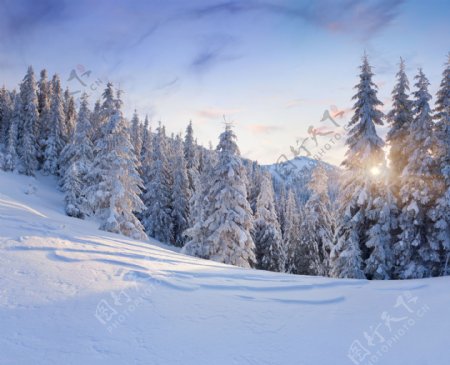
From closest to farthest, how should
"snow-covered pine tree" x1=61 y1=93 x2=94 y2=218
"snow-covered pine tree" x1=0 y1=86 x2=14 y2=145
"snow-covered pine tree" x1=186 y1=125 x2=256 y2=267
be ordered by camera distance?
"snow-covered pine tree" x1=186 y1=125 x2=256 y2=267, "snow-covered pine tree" x1=61 y1=93 x2=94 y2=218, "snow-covered pine tree" x1=0 y1=86 x2=14 y2=145

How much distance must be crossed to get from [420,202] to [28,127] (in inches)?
1870

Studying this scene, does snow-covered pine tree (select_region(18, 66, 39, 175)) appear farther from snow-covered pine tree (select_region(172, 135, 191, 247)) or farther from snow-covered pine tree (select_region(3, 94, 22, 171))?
snow-covered pine tree (select_region(172, 135, 191, 247))

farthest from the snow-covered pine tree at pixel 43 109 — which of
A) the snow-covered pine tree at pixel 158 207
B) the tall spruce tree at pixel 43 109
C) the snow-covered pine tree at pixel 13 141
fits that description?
the snow-covered pine tree at pixel 158 207

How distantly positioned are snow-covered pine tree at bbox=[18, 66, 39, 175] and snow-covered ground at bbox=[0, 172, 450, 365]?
39.5 meters

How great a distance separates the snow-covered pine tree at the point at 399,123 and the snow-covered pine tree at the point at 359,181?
107cm

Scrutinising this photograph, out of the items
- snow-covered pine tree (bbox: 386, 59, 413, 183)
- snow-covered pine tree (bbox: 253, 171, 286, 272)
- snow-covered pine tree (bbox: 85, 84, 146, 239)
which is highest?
snow-covered pine tree (bbox: 386, 59, 413, 183)

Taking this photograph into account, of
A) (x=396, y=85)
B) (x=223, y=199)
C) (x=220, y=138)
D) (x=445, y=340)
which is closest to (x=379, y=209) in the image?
(x=396, y=85)

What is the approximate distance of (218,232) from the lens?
20062mm

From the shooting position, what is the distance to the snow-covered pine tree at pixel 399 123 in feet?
57.7

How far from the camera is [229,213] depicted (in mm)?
20203

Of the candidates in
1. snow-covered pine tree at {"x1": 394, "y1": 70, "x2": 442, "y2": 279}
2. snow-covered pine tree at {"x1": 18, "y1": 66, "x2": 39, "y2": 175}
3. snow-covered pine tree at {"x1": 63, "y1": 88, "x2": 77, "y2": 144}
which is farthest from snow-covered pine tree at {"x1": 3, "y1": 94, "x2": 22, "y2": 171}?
snow-covered pine tree at {"x1": 394, "y1": 70, "x2": 442, "y2": 279}

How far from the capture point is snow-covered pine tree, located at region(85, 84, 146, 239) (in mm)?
20453

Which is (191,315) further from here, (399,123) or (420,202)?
(399,123)

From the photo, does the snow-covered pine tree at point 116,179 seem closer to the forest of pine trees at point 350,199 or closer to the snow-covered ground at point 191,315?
the forest of pine trees at point 350,199
